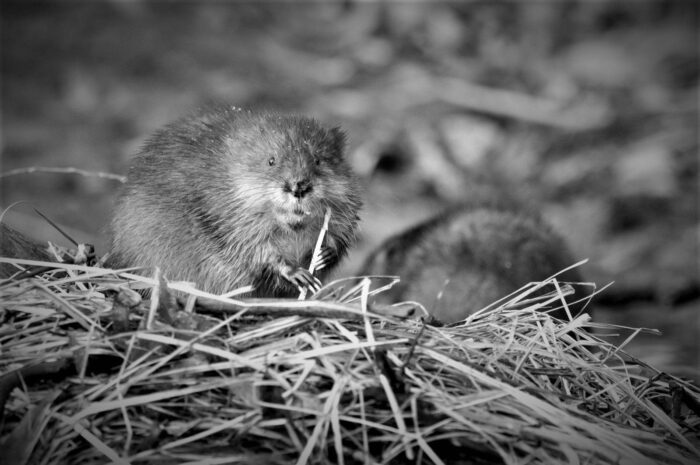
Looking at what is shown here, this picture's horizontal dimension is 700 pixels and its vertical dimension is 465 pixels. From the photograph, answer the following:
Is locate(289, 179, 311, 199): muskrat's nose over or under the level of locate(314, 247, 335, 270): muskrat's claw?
over

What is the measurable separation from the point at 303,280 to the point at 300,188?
17.3 inches

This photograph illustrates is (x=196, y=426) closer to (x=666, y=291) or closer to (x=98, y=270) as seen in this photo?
(x=98, y=270)

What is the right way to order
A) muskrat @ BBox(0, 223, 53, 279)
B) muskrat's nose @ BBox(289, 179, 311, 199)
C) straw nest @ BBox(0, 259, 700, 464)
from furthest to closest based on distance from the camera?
muskrat's nose @ BBox(289, 179, 311, 199), muskrat @ BBox(0, 223, 53, 279), straw nest @ BBox(0, 259, 700, 464)

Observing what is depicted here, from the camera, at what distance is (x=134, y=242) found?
391 cm

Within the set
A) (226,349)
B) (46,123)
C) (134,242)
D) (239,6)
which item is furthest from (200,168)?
(239,6)

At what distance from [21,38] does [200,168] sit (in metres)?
8.87

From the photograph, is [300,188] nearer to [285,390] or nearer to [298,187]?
[298,187]

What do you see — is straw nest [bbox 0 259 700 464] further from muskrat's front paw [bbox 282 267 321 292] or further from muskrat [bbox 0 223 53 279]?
muskrat's front paw [bbox 282 267 321 292]

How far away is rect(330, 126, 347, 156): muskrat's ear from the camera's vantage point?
413 cm

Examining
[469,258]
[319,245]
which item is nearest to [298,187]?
[319,245]

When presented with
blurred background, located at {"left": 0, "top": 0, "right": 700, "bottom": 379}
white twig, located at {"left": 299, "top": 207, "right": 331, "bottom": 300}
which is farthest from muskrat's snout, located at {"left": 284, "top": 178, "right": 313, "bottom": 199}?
blurred background, located at {"left": 0, "top": 0, "right": 700, "bottom": 379}

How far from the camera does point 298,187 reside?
3.75 metres

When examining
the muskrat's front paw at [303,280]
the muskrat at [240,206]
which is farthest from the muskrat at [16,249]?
the muskrat's front paw at [303,280]

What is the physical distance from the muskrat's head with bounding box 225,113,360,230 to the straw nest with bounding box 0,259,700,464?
69 cm
